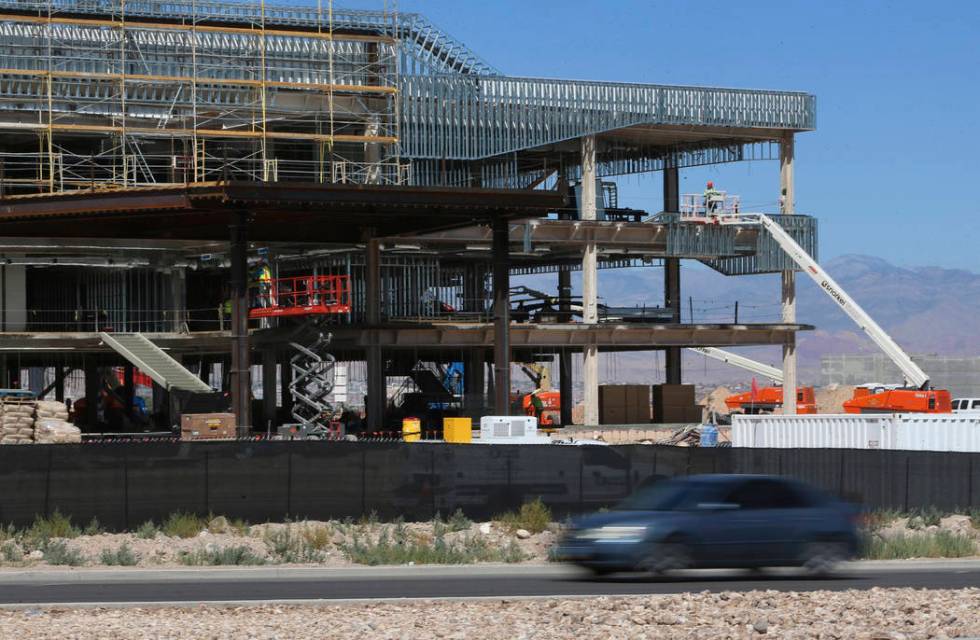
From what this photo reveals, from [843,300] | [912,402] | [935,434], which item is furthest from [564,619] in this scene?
[843,300]

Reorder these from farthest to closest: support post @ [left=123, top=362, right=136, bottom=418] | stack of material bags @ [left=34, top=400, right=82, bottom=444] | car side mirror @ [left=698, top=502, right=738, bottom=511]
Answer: support post @ [left=123, top=362, right=136, bottom=418] < stack of material bags @ [left=34, top=400, right=82, bottom=444] < car side mirror @ [left=698, top=502, right=738, bottom=511]

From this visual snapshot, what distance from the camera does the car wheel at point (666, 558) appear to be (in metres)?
23.2

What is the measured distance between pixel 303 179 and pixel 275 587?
51262 mm

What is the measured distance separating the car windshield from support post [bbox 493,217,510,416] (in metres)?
31.9

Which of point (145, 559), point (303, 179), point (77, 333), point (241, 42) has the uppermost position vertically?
point (241, 42)

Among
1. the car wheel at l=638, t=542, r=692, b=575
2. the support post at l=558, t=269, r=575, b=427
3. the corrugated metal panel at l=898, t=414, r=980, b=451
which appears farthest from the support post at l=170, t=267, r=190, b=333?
the car wheel at l=638, t=542, r=692, b=575

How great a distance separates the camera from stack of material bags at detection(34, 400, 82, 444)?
5131cm

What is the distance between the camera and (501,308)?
186 feet

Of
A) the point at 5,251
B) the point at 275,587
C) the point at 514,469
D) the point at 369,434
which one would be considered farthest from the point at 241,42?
the point at 275,587

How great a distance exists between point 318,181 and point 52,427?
21856 mm

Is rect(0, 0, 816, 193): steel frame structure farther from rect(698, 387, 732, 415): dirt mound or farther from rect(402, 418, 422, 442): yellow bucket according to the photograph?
rect(698, 387, 732, 415): dirt mound

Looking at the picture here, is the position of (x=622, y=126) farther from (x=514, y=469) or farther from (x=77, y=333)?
(x=514, y=469)

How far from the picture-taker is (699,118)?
7688cm

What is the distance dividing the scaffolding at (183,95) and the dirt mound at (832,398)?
5262cm
